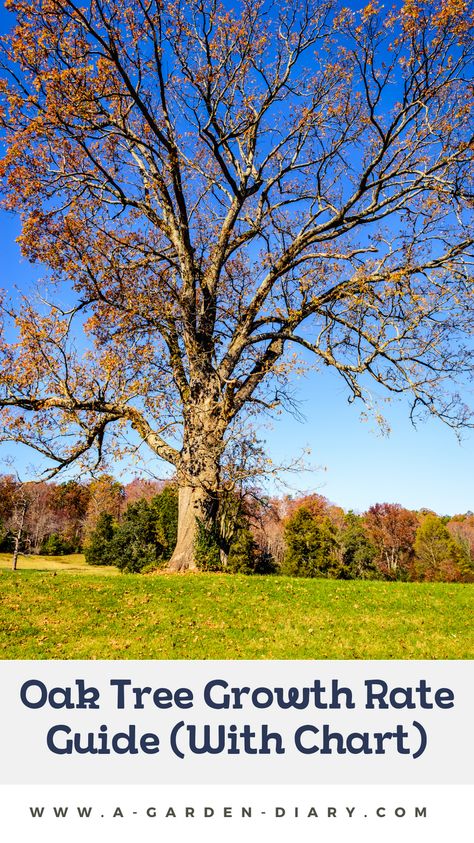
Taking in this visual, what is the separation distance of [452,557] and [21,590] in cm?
5454

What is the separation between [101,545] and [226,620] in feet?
135

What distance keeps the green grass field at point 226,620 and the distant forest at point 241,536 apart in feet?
10.9

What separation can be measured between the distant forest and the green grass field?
3307 millimetres

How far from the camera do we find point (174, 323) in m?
15.2

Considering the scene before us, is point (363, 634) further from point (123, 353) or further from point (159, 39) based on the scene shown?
point (159, 39)

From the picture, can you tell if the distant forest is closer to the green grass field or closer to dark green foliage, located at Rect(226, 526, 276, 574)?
dark green foliage, located at Rect(226, 526, 276, 574)

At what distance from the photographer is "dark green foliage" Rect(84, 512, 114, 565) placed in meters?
46.2

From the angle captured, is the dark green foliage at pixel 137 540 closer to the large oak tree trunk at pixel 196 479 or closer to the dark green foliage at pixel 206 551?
the large oak tree trunk at pixel 196 479

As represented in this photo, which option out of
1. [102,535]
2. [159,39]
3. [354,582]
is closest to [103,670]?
[354,582]

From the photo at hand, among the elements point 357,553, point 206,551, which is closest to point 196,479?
point 206,551

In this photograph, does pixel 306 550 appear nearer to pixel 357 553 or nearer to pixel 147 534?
pixel 357 553

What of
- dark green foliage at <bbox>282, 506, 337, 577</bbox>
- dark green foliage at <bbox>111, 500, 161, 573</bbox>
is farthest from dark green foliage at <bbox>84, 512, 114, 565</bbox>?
dark green foliage at <bbox>282, 506, 337, 577</bbox>

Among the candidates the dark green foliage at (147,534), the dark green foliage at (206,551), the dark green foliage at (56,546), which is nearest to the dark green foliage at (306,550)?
the dark green foliage at (147,534)

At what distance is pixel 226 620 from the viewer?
9102mm
